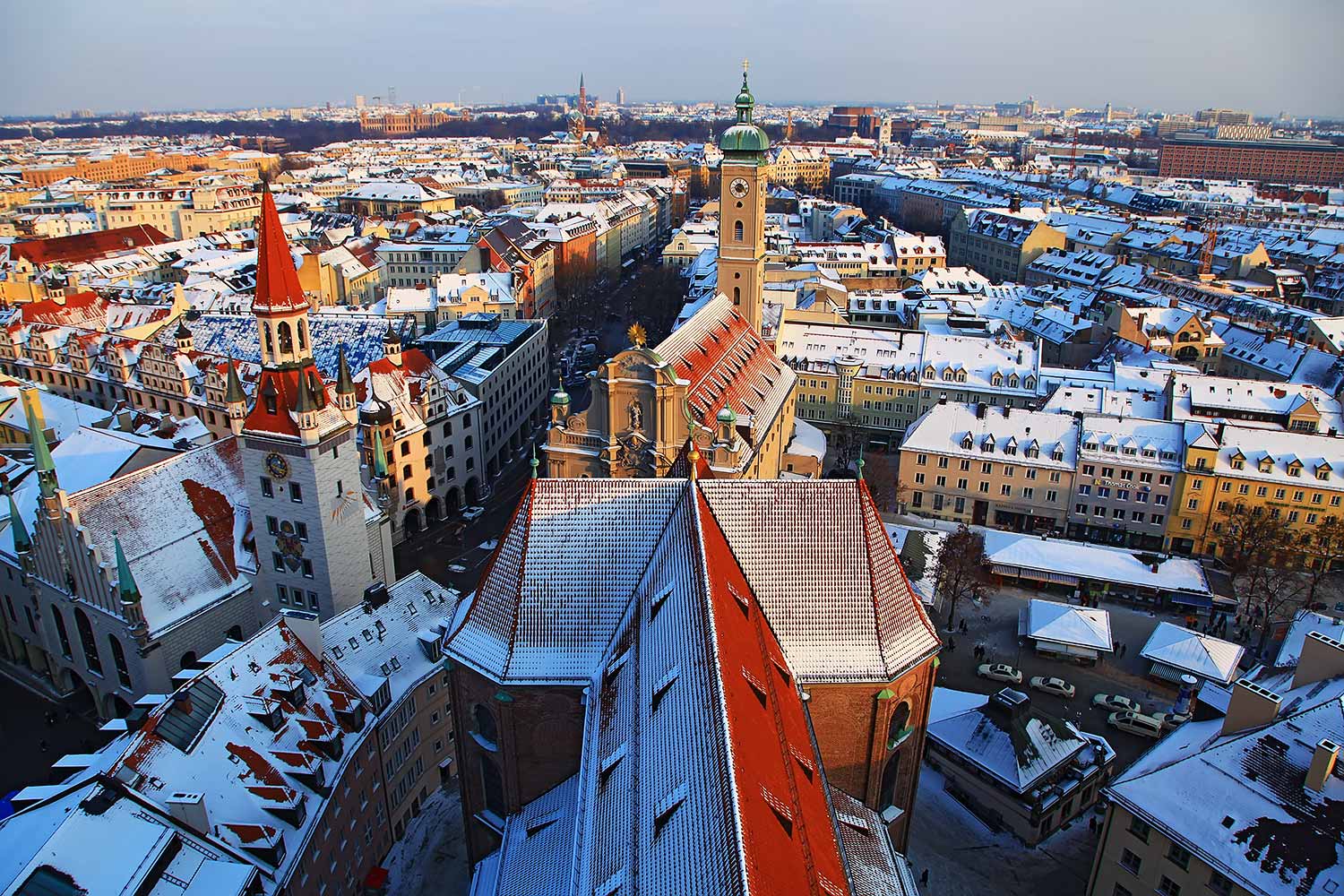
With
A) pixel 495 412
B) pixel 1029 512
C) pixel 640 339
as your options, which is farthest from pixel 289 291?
pixel 1029 512

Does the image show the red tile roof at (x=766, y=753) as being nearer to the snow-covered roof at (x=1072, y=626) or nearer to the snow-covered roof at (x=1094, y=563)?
the snow-covered roof at (x=1072, y=626)

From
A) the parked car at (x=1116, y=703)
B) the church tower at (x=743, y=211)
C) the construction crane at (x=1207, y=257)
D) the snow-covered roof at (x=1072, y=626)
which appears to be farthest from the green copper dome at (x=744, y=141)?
the construction crane at (x=1207, y=257)

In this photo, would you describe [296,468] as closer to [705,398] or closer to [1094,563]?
[705,398]

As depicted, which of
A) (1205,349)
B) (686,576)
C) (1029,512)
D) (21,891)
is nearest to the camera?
(21,891)

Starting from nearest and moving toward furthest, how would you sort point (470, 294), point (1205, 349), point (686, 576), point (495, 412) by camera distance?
point (686, 576)
point (495, 412)
point (1205, 349)
point (470, 294)

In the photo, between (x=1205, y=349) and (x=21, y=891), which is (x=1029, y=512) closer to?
(x=1205, y=349)

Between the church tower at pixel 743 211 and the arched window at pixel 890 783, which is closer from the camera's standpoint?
the arched window at pixel 890 783

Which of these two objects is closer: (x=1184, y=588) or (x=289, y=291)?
(x=289, y=291)

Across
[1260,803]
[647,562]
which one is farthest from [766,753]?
[1260,803]
